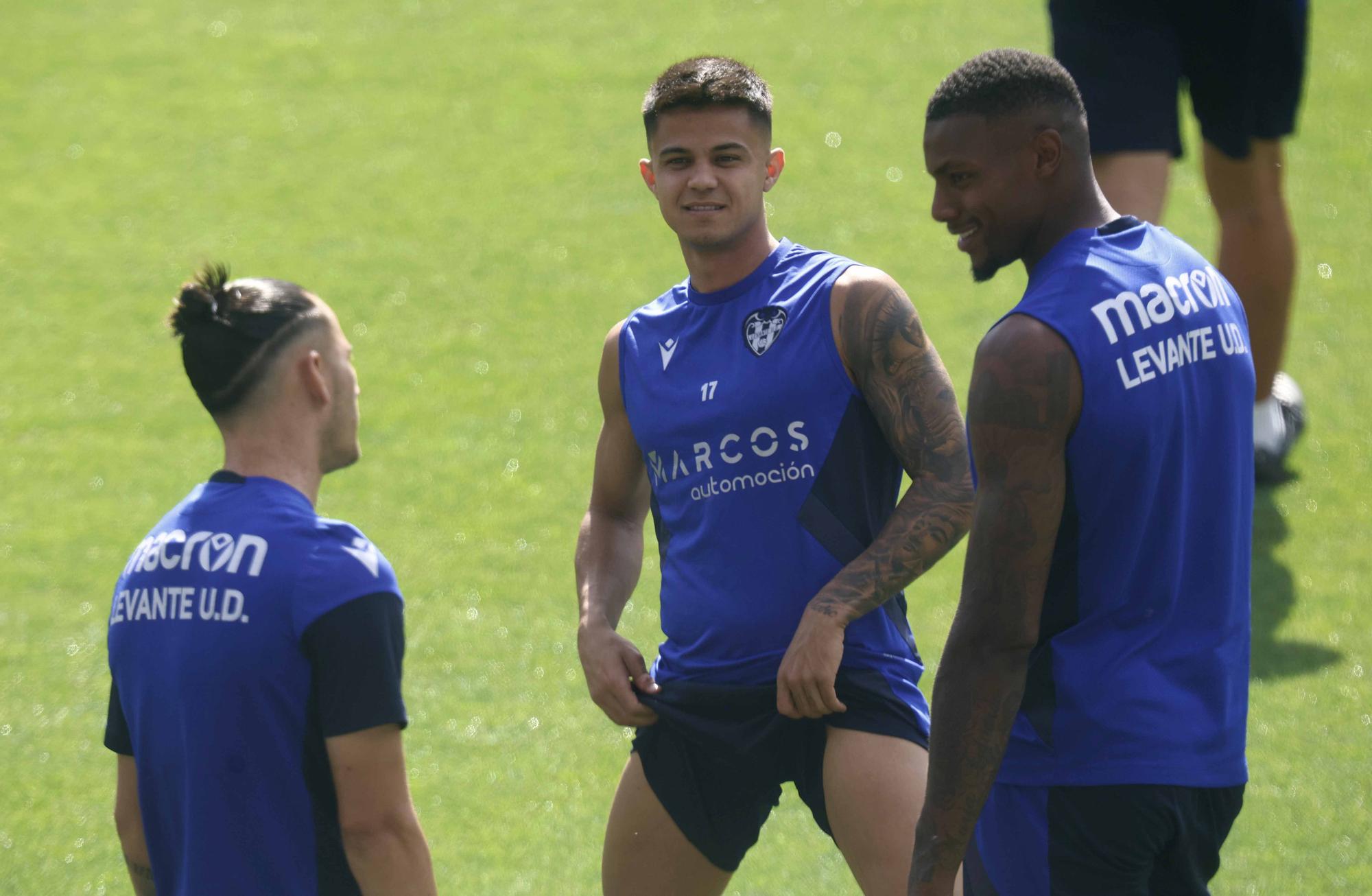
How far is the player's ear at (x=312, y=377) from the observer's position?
2896mm

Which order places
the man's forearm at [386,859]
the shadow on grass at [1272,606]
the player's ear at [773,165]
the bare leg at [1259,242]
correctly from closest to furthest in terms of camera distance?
1. the man's forearm at [386,859]
2. the player's ear at [773,165]
3. the shadow on grass at [1272,606]
4. the bare leg at [1259,242]

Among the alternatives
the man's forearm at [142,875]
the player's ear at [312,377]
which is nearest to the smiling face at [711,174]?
the player's ear at [312,377]

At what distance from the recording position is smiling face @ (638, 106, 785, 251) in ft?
11.6

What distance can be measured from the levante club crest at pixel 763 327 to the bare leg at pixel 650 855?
97cm

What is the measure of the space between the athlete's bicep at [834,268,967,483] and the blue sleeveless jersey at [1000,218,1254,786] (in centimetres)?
68

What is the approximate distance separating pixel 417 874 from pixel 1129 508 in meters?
1.36

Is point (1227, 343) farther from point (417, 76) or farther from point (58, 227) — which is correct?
point (417, 76)

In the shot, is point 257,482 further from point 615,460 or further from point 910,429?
point 910,429

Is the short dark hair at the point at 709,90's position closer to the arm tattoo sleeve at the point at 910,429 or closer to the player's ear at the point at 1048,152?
the arm tattoo sleeve at the point at 910,429

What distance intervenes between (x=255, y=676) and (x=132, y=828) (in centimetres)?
53

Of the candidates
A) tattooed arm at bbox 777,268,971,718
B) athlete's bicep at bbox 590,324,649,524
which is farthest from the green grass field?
tattooed arm at bbox 777,268,971,718

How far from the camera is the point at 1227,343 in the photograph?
2689mm

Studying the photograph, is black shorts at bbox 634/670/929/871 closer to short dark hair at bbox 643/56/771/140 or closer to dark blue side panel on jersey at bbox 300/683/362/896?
dark blue side panel on jersey at bbox 300/683/362/896

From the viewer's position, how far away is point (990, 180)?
2732 millimetres
